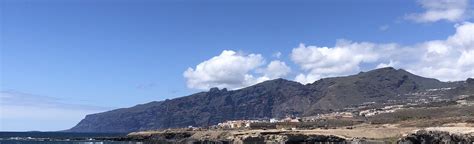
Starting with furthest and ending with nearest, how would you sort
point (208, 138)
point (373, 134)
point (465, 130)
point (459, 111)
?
point (459, 111) → point (208, 138) → point (373, 134) → point (465, 130)

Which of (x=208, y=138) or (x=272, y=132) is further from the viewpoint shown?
(x=208, y=138)

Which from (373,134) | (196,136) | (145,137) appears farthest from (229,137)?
(145,137)

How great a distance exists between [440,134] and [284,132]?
48.7 m

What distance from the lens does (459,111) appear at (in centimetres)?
18350

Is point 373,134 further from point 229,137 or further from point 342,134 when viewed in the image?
point 229,137

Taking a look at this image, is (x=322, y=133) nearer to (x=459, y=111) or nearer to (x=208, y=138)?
(x=208, y=138)

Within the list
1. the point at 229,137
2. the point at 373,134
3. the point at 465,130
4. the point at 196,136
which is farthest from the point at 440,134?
the point at 196,136

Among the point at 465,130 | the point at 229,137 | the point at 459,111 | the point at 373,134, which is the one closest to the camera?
the point at 465,130

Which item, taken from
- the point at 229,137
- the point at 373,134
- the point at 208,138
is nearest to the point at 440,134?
the point at 373,134

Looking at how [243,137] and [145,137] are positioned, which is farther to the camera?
[145,137]

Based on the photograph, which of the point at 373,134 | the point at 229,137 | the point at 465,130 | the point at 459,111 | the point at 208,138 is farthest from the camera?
the point at 459,111

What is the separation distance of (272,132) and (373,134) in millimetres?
20435

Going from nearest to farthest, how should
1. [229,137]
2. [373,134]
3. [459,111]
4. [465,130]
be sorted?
[465,130] < [373,134] < [229,137] < [459,111]

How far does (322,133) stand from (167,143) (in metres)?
38.3
